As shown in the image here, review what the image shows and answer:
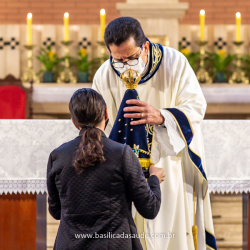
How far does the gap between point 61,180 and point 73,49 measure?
3835 mm

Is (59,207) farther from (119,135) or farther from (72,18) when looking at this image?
(72,18)

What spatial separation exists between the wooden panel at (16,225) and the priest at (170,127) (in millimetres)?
962

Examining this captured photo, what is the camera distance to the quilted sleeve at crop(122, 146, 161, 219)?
1.65m

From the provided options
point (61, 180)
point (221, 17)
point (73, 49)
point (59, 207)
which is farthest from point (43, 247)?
point (221, 17)

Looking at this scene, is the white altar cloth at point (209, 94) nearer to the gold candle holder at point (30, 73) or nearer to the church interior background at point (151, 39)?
the church interior background at point (151, 39)

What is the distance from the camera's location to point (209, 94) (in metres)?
4.64

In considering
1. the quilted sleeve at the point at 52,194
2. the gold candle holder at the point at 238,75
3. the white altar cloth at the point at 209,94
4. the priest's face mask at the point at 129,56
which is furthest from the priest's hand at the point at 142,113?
the gold candle holder at the point at 238,75

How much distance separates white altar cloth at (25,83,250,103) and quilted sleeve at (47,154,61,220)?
9.58ft

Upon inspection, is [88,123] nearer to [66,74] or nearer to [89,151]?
[89,151]

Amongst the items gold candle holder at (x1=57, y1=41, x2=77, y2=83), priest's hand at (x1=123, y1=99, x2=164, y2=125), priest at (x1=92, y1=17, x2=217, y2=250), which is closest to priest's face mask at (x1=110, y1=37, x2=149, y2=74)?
priest at (x1=92, y1=17, x2=217, y2=250)

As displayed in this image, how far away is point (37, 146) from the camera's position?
8.96 feet

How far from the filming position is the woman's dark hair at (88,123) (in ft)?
5.33

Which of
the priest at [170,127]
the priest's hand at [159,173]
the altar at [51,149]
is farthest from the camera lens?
the altar at [51,149]

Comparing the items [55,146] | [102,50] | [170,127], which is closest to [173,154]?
[170,127]
